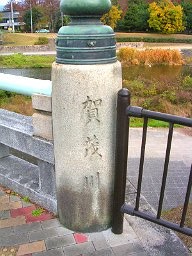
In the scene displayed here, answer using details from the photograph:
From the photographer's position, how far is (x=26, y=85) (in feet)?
8.61

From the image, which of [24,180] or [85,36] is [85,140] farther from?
[24,180]

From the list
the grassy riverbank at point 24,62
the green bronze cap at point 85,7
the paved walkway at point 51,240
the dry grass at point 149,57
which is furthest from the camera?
the dry grass at point 149,57

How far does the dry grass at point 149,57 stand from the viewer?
28766mm

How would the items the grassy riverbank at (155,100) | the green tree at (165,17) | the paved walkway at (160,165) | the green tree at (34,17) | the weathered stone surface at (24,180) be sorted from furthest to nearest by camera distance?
1. the green tree at (34,17)
2. the green tree at (165,17)
3. the grassy riverbank at (155,100)
4. the paved walkway at (160,165)
5. the weathered stone surface at (24,180)

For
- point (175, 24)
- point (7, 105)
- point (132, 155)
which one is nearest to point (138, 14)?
point (175, 24)

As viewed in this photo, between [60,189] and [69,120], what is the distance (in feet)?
2.02

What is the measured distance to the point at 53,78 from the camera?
2303 mm

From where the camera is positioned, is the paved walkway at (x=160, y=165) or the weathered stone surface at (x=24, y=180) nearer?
the weathered stone surface at (x=24, y=180)

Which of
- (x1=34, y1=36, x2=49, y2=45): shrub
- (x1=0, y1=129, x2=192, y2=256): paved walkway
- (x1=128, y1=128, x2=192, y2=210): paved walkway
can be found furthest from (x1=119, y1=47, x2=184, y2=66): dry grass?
(x1=0, y1=129, x2=192, y2=256): paved walkway

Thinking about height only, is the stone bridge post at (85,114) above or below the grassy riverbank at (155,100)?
above

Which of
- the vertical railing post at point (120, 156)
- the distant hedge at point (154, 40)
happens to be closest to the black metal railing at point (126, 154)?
the vertical railing post at point (120, 156)

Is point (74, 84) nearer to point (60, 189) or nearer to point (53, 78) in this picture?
point (53, 78)

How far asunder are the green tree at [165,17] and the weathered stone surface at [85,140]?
1896 inches

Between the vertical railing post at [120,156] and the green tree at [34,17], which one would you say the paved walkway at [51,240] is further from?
the green tree at [34,17]
